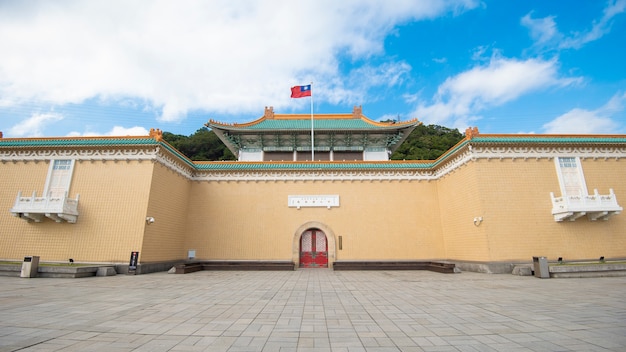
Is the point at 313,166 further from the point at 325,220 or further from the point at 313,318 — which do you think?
the point at 313,318

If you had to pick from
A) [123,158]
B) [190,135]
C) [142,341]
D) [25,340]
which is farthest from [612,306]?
[190,135]

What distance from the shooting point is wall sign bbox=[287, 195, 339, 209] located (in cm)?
1566

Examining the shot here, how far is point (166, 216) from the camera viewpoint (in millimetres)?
13656

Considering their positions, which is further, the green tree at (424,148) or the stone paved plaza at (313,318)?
the green tree at (424,148)

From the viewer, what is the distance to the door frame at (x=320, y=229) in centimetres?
1502

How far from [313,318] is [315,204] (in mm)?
10640

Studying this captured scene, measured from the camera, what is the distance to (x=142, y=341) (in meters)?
3.83

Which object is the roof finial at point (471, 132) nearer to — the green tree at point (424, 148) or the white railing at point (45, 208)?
the white railing at point (45, 208)

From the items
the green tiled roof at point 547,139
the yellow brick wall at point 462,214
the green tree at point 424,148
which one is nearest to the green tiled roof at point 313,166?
the yellow brick wall at point 462,214

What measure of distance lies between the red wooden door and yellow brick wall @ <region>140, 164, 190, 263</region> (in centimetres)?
659

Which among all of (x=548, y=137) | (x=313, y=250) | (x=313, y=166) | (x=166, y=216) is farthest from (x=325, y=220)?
(x=548, y=137)

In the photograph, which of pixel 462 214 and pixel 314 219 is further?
pixel 314 219

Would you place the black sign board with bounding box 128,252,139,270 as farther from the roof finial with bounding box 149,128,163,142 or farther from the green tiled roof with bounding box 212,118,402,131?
the green tiled roof with bounding box 212,118,402,131

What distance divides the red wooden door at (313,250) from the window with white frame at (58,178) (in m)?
11.6
